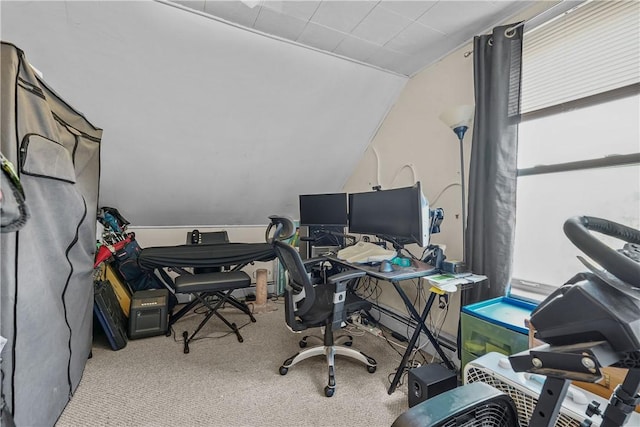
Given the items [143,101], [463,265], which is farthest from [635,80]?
[143,101]

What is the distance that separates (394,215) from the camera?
2.14 metres

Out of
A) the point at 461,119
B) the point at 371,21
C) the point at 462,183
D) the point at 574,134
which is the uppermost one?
the point at 371,21

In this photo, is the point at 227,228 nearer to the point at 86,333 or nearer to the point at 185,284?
the point at 185,284

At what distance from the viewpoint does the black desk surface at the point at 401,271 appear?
5.55 ft

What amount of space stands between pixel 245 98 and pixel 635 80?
2457 mm

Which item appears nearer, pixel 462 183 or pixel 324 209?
pixel 462 183

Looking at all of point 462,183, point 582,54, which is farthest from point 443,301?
point 582,54

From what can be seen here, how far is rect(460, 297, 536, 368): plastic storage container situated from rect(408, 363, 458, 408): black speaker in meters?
0.17

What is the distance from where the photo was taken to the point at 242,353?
7.22 feet

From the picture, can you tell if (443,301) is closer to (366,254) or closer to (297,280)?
(366,254)

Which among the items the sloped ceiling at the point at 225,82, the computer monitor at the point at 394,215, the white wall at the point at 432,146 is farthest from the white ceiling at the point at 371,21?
the computer monitor at the point at 394,215

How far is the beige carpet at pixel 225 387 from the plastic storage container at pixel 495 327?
542mm

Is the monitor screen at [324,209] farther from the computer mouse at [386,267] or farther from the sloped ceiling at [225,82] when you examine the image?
the computer mouse at [386,267]

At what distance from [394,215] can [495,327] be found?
0.96m
